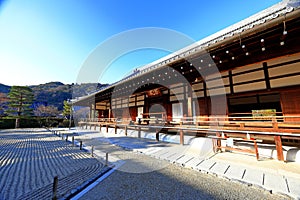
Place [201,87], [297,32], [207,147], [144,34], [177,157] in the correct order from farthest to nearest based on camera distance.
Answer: [144,34]
[201,87]
[207,147]
[177,157]
[297,32]

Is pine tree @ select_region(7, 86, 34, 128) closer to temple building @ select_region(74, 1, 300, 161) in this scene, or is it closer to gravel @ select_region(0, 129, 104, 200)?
gravel @ select_region(0, 129, 104, 200)

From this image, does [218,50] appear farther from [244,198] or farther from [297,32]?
[244,198]

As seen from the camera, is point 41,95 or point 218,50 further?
point 41,95

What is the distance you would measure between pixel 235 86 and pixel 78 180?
6.62m

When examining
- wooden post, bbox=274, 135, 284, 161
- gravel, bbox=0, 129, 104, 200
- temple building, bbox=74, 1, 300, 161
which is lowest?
gravel, bbox=0, 129, 104, 200

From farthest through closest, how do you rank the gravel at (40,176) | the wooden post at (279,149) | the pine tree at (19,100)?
the pine tree at (19,100), the wooden post at (279,149), the gravel at (40,176)

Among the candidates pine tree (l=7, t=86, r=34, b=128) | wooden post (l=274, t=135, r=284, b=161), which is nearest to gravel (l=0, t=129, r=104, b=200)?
wooden post (l=274, t=135, r=284, b=161)

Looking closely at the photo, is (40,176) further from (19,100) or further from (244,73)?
(19,100)

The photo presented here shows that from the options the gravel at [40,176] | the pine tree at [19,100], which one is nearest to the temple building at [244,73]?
the gravel at [40,176]

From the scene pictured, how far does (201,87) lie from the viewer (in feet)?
23.9

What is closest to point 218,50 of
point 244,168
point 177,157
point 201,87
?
point 201,87

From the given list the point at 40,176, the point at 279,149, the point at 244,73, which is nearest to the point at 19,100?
the point at 40,176

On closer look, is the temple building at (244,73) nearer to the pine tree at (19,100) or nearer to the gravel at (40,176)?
the gravel at (40,176)

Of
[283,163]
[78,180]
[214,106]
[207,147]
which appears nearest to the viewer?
[78,180]
